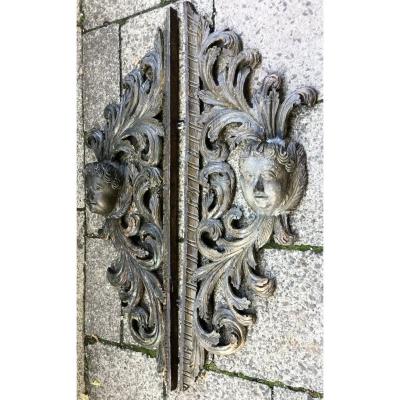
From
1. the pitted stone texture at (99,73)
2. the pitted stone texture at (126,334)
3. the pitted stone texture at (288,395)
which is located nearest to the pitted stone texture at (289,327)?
the pitted stone texture at (288,395)

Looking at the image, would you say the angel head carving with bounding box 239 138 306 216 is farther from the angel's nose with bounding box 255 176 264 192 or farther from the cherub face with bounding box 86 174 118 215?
the cherub face with bounding box 86 174 118 215

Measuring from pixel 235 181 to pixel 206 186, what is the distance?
0.08 m

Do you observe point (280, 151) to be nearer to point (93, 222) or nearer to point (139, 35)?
point (139, 35)

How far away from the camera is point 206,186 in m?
1.27

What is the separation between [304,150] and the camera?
110cm

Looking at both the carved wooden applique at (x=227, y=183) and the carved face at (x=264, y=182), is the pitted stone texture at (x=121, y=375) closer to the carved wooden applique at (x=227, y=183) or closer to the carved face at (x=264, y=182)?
the carved wooden applique at (x=227, y=183)

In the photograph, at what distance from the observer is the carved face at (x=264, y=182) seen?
108cm

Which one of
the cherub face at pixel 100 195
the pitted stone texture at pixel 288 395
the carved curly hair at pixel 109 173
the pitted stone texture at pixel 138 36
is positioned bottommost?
the pitted stone texture at pixel 288 395

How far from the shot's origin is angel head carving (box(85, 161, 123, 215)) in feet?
4.82

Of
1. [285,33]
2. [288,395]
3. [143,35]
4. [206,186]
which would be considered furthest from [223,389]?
[143,35]

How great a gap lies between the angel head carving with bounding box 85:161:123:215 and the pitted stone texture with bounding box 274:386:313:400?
2.22 feet

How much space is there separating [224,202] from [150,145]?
294 millimetres

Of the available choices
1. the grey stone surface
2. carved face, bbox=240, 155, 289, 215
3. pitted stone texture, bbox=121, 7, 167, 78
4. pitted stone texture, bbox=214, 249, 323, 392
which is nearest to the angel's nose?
carved face, bbox=240, 155, 289, 215

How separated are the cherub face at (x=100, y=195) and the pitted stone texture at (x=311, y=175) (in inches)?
23.0
